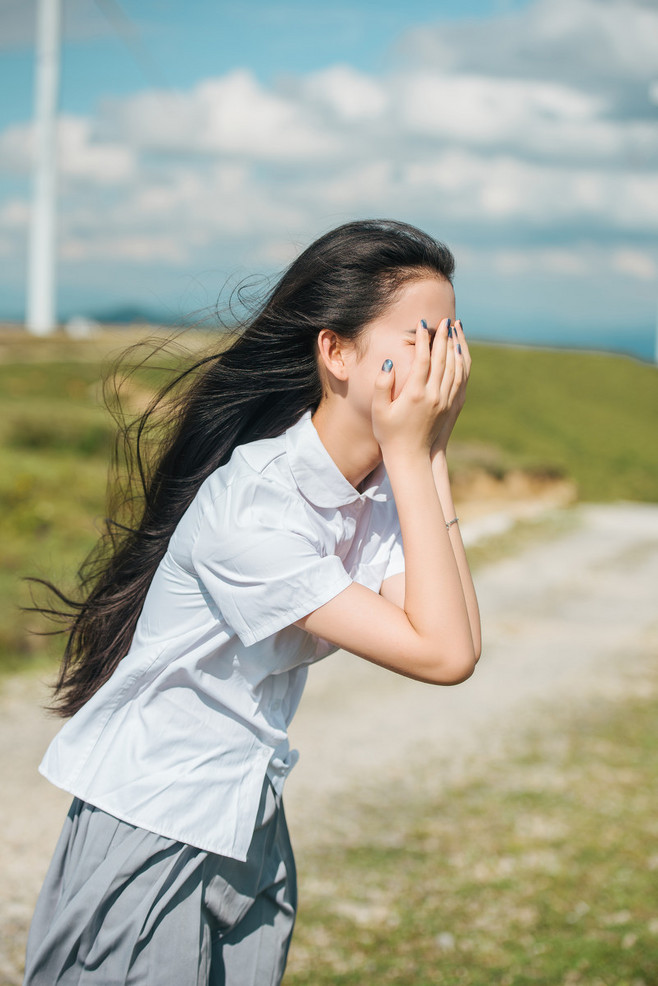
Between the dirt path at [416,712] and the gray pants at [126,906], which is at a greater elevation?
the gray pants at [126,906]

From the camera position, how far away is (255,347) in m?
2.07

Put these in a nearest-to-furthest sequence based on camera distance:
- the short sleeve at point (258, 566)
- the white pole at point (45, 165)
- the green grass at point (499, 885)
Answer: the short sleeve at point (258, 566) → the green grass at point (499, 885) → the white pole at point (45, 165)

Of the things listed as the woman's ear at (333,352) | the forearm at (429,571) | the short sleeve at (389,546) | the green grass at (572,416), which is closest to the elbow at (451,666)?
the forearm at (429,571)

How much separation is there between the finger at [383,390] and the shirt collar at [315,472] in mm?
145

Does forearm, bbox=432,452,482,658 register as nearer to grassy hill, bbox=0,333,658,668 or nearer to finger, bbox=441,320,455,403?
finger, bbox=441,320,455,403

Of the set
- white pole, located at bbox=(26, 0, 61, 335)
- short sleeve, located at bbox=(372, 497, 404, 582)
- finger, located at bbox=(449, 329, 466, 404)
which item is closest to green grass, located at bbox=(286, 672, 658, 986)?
short sleeve, located at bbox=(372, 497, 404, 582)

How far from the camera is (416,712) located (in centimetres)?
721

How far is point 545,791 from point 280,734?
4.39 meters

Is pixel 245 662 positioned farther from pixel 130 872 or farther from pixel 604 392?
→ pixel 604 392

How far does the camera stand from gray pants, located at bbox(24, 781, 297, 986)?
179cm

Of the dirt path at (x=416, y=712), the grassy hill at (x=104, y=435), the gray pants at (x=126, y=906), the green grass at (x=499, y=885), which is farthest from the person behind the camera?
the grassy hill at (x=104, y=435)

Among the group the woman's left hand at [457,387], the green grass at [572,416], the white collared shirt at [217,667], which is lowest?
the green grass at [572,416]

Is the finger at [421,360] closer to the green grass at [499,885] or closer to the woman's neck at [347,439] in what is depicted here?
the woman's neck at [347,439]

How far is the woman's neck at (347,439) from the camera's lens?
1.90 m
